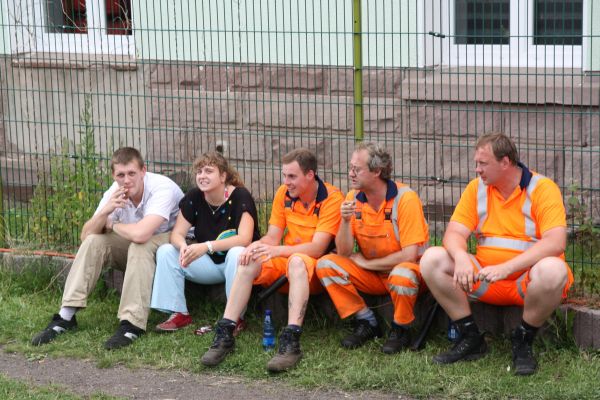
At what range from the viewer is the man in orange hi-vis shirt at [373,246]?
655 centimetres

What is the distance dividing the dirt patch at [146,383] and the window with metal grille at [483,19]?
3.45 metres

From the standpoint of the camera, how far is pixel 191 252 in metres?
7.00

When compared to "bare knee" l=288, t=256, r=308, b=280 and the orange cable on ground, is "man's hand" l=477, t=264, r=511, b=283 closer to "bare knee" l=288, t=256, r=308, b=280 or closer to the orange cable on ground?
"bare knee" l=288, t=256, r=308, b=280

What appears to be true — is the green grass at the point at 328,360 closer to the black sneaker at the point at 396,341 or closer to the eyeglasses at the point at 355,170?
the black sneaker at the point at 396,341

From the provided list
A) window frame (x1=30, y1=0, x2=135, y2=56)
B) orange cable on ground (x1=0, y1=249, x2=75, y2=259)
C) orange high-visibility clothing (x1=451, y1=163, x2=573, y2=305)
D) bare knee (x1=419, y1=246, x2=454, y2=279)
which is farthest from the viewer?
window frame (x1=30, y1=0, x2=135, y2=56)

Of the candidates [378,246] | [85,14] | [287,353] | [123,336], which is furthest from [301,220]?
[85,14]

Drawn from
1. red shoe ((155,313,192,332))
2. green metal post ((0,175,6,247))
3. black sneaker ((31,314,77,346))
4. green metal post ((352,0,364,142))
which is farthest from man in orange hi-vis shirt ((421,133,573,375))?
green metal post ((0,175,6,247))

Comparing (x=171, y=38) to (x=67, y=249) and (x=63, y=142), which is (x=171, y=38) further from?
(x=67, y=249)

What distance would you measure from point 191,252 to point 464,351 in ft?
5.92

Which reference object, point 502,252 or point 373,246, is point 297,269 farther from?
point 502,252

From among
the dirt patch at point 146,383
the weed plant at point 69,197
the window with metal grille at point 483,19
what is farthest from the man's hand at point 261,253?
the window with metal grille at point 483,19

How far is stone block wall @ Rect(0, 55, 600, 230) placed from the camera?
7777 mm

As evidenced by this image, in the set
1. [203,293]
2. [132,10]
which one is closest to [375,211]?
[203,293]

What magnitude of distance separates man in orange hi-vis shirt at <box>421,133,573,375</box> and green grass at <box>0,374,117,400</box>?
1951 millimetres
